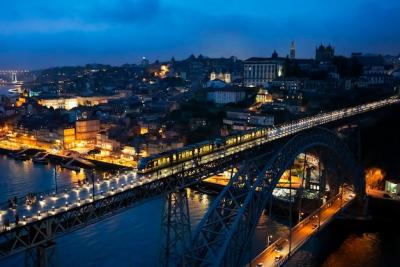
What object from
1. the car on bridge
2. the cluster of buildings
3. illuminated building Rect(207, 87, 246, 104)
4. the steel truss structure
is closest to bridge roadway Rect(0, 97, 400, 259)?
the steel truss structure

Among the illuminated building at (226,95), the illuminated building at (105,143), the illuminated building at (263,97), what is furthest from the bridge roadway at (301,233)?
the illuminated building at (226,95)

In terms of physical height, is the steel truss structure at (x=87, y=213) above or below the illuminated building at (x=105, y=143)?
above

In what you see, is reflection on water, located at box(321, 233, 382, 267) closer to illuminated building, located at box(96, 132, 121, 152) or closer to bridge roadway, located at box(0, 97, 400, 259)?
bridge roadway, located at box(0, 97, 400, 259)

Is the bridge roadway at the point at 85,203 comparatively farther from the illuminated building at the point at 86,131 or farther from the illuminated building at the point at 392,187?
the illuminated building at the point at 86,131

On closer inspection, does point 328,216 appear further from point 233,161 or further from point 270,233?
point 233,161

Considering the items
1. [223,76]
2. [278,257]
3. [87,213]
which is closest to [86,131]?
[278,257]

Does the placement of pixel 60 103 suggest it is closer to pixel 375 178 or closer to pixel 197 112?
pixel 197 112
